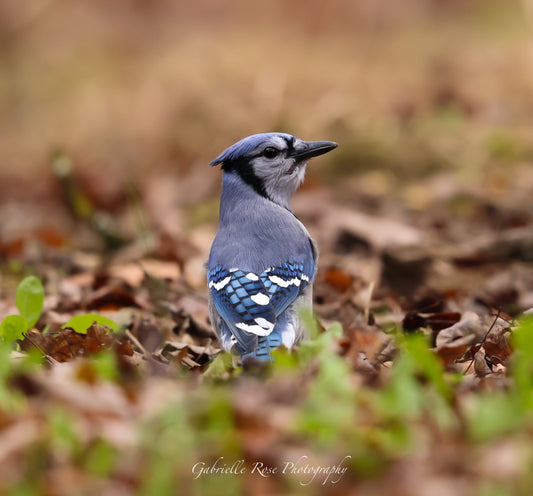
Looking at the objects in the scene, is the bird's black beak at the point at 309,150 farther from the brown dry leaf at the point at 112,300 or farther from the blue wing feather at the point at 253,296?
the brown dry leaf at the point at 112,300

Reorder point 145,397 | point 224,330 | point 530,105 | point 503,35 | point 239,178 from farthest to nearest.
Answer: point 503,35, point 530,105, point 239,178, point 224,330, point 145,397

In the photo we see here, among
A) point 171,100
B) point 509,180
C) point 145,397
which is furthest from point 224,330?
point 171,100

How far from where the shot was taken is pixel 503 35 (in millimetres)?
12453

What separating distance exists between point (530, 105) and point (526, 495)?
854cm

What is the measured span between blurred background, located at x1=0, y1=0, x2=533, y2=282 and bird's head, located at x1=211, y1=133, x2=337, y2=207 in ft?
3.81

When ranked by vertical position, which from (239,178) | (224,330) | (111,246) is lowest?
(111,246)

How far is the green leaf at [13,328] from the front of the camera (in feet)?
9.98

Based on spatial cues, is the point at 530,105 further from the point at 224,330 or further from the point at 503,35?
the point at 224,330

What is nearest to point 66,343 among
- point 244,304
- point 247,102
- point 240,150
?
point 244,304

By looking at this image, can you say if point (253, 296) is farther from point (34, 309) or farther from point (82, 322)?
point (34, 309)

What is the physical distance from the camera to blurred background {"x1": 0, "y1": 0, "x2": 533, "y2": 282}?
6.96 metres

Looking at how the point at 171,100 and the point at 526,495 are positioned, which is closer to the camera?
the point at 526,495

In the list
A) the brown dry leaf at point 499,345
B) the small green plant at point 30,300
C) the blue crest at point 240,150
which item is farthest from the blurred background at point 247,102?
the brown dry leaf at point 499,345

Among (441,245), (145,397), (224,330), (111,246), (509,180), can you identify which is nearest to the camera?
(145,397)
